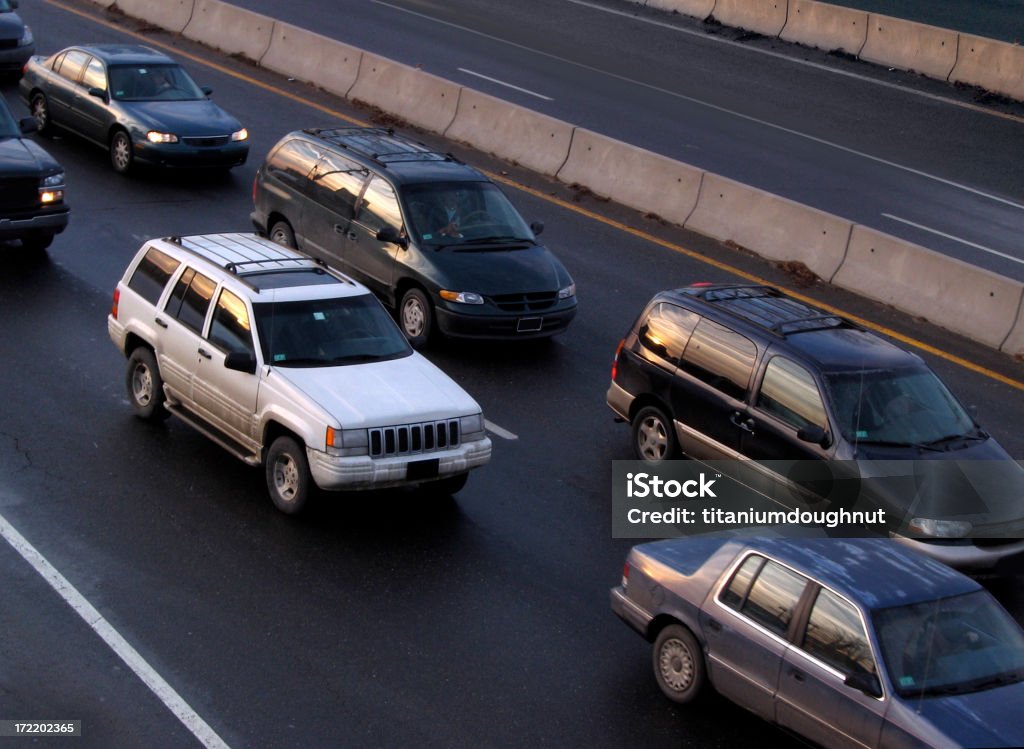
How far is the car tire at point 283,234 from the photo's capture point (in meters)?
16.8

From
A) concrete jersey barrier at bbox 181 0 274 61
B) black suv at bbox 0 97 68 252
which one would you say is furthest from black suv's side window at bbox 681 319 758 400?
concrete jersey barrier at bbox 181 0 274 61

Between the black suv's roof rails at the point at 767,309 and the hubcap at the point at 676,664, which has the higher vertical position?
the black suv's roof rails at the point at 767,309

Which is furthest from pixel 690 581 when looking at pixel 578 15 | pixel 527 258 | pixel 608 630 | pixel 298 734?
pixel 578 15

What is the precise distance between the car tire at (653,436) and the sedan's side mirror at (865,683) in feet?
15.5

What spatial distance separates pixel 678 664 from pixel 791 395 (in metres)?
3.30

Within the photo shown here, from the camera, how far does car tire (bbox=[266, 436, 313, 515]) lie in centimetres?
1062

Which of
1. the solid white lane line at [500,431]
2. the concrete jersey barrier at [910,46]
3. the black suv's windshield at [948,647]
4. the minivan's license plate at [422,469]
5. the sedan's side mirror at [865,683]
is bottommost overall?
the solid white lane line at [500,431]

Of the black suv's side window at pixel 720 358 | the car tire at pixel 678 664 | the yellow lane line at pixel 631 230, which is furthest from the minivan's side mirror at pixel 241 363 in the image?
the yellow lane line at pixel 631 230

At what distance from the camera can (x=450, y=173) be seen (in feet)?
53.2

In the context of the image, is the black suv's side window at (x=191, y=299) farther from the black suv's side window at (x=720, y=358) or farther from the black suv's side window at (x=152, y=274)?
the black suv's side window at (x=720, y=358)

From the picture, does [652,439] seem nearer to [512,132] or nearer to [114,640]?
[114,640]

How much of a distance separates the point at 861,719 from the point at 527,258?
8705 millimetres

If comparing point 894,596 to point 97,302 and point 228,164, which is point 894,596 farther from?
point 228,164

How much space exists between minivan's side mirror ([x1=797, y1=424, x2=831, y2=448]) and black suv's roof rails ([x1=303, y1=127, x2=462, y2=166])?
23.5 ft
